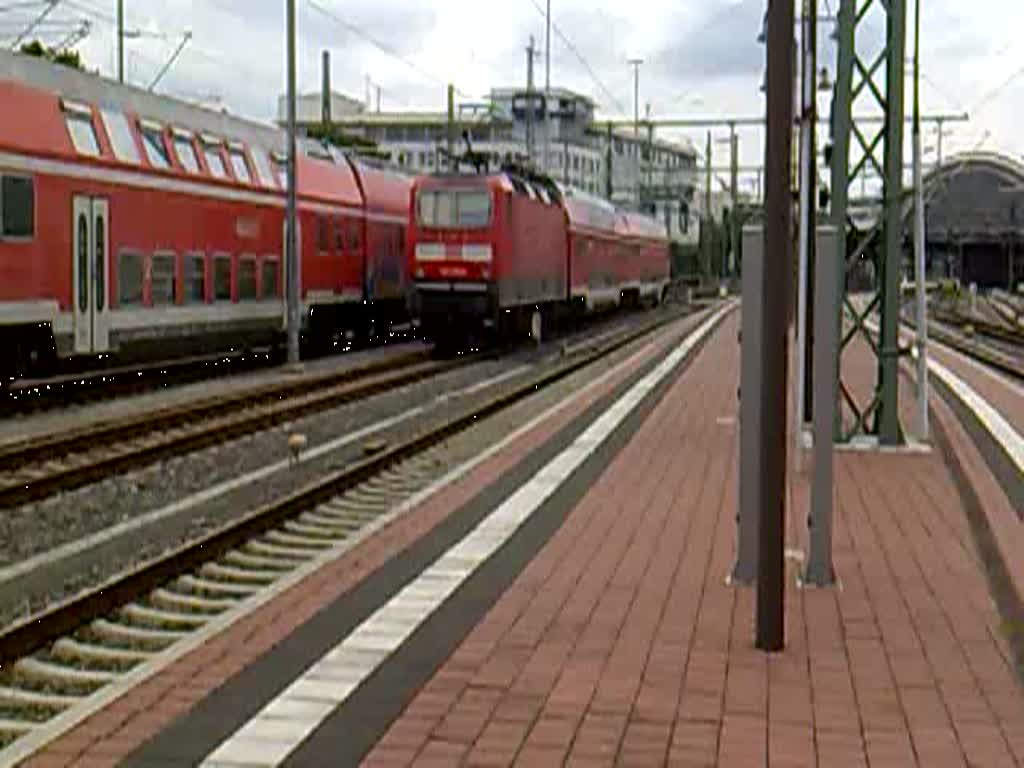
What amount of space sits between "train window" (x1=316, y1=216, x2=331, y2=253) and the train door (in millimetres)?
9370

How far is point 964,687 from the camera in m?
6.52

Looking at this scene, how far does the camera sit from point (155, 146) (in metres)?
22.4

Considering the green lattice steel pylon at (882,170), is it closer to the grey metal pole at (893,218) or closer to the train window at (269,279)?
the grey metal pole at (893,218)

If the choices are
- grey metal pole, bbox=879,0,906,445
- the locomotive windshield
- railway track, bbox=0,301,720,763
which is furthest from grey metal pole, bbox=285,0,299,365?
grey metal pole, bbox=879,0,906,445

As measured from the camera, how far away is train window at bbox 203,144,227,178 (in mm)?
24516

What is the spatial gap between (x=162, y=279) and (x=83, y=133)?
3.22m

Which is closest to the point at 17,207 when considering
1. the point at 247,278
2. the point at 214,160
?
the point at 214,160

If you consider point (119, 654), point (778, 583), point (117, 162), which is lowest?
point (119, 654)

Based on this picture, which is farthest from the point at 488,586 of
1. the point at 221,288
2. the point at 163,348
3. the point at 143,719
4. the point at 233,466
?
the point at 221,288

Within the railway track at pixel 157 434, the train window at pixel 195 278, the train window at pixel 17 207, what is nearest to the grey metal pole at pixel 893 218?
the railway track at pixel 157 434

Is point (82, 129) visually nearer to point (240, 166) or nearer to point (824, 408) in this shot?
point (240, 166)

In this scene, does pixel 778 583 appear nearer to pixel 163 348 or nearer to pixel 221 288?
pixel 163 348

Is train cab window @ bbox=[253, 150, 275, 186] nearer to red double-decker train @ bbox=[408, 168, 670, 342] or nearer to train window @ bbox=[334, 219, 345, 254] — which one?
train window @ bbox=[334, 219, 345, 254]

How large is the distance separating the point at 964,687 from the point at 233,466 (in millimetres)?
9641
